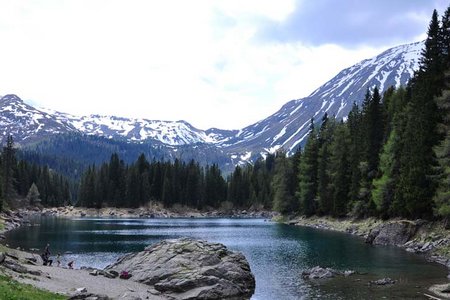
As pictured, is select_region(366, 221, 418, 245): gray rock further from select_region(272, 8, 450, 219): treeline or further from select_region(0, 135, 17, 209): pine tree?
select_region(0, 135, 17, 209): pine tree

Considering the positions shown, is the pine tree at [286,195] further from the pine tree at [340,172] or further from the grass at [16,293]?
the grass at [16,293]

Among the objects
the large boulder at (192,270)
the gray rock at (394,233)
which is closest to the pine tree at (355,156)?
the gray rock at (394,233)

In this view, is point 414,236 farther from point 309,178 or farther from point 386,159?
point 309,178

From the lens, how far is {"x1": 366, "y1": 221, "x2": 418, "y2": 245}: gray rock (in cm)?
7262

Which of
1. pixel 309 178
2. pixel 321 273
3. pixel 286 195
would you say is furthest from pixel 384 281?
pixel 286 195

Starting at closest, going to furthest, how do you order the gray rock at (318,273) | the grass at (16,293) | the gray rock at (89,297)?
the grass at (16,293), the gray rock at (89,297), the gray rock at (318,273)

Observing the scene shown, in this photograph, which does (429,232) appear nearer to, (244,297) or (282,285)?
(282,285)

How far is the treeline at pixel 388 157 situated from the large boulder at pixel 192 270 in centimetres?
2337

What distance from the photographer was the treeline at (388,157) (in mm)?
69188

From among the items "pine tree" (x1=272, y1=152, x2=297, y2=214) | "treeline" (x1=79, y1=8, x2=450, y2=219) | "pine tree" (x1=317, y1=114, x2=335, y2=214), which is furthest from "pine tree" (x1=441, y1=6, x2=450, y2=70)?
"pine tree" (x1=272, y1=152, x2=297, y2=214)

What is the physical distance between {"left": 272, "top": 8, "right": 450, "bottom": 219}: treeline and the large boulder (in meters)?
23.4

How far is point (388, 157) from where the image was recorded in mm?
86562

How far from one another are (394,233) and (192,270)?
136ft

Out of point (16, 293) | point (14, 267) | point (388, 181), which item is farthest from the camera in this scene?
point (388, 181)
